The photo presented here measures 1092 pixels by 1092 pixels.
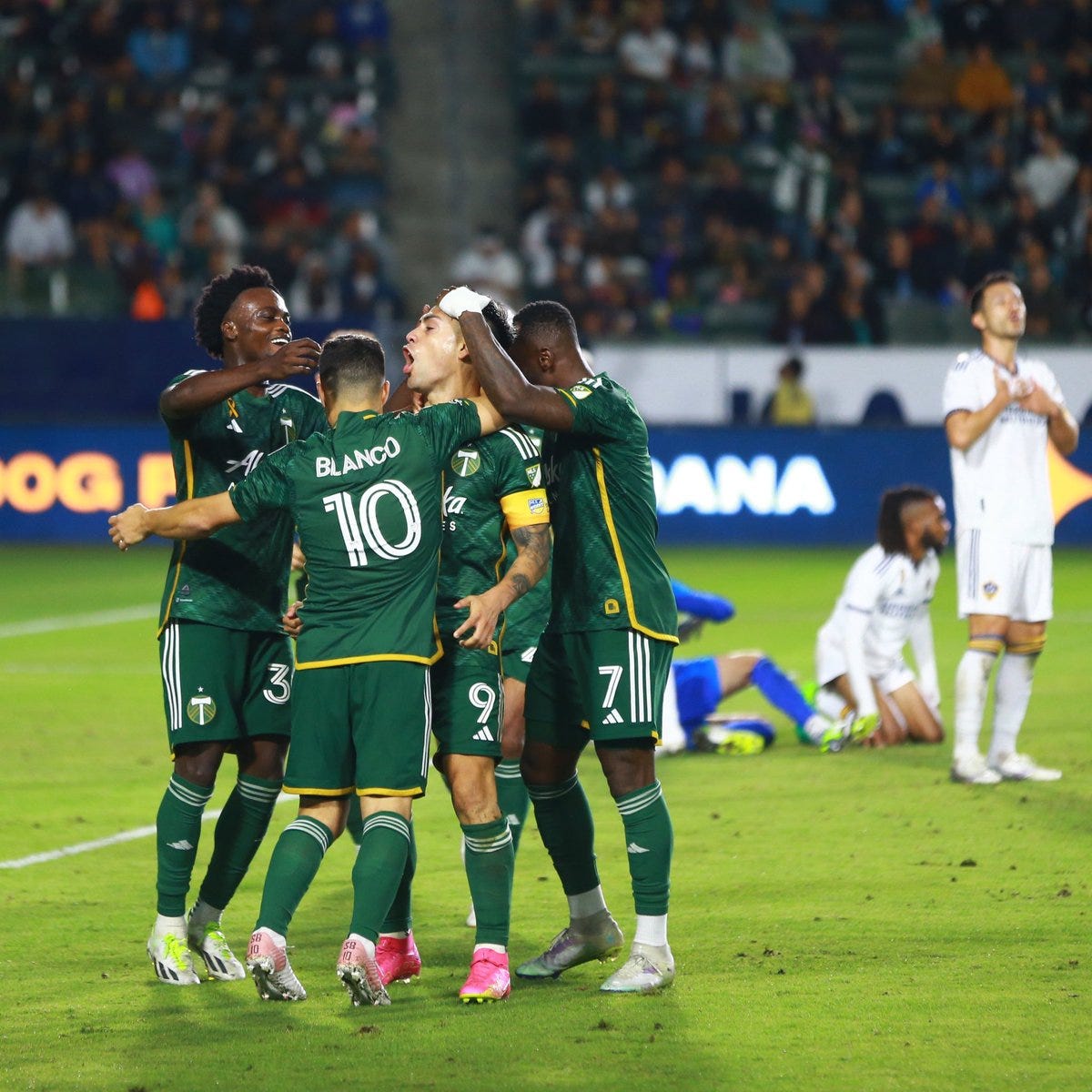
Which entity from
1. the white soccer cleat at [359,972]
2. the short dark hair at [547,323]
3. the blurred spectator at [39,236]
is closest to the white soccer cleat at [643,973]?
the white soccer cleat at [359,972]

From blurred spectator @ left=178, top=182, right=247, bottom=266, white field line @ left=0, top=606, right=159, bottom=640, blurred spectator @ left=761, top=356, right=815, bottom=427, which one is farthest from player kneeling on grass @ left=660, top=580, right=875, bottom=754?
blurred spectator @ left=178, top=182, right=247, bottom=266

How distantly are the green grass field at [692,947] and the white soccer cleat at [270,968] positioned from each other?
0.10 metres

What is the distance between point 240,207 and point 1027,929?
1939cm

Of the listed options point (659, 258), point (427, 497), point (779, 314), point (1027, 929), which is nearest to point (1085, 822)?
point (1027, 929)

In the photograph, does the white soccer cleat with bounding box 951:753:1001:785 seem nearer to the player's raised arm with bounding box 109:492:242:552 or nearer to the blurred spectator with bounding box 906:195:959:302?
the player's raised arm with bounding box 109:492:242:552

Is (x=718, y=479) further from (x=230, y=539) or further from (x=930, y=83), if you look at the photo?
(x=230, y=539)

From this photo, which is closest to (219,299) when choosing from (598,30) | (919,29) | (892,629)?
(892,629)

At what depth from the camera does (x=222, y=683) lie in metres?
5.95

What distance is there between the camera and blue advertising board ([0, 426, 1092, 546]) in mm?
20078

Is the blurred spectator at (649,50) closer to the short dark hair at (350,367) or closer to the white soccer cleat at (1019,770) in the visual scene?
the white soccer cleat at (1019,770)

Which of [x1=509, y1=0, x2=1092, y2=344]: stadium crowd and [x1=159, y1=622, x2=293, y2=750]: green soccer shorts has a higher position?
[x1=509, y1=0, x2=1092, y2=344]: stadium crowd

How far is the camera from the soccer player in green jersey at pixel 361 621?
5.49 metres

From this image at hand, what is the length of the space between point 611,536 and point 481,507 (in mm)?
397

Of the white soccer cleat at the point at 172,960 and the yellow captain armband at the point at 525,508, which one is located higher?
the yellow captain armband at the point at 525,508
